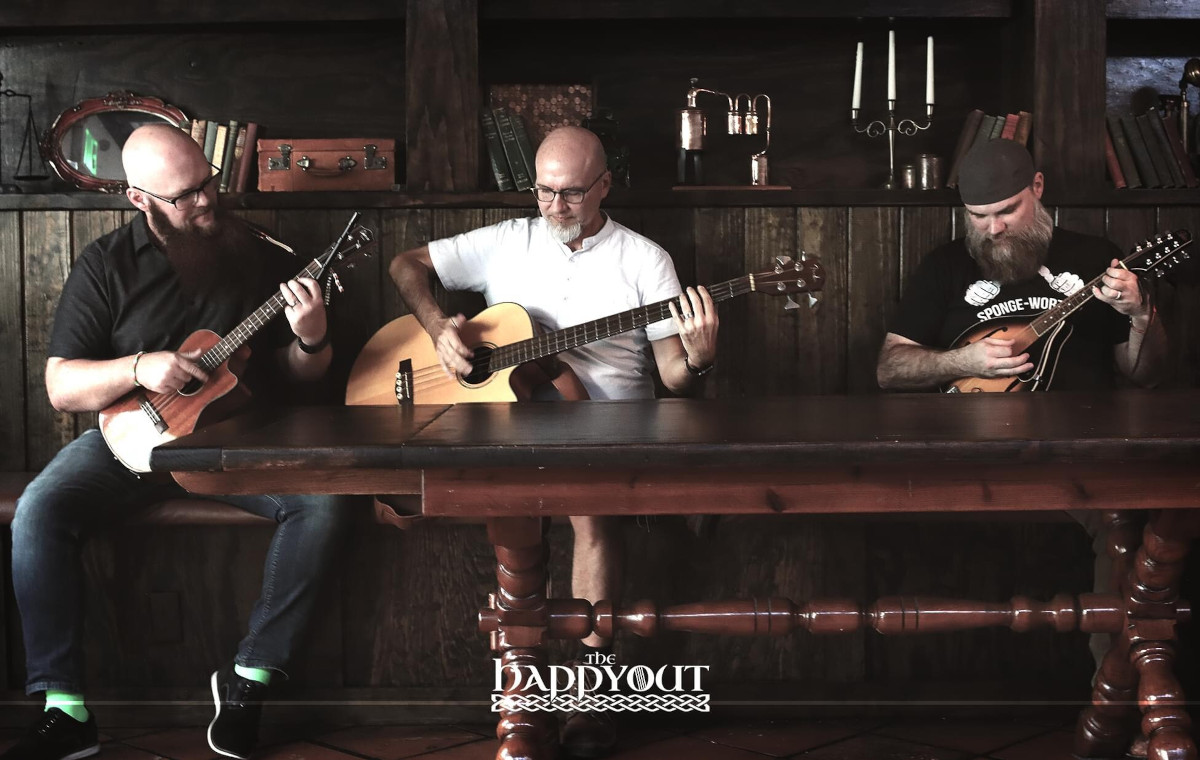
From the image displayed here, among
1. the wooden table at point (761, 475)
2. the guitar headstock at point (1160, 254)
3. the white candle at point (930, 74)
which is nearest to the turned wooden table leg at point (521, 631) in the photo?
the wooden table at point (761, 475)

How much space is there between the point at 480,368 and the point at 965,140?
4.95 feet

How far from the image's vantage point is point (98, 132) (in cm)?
336

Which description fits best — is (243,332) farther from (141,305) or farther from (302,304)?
(141,305)

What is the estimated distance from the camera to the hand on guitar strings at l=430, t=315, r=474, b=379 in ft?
8.46

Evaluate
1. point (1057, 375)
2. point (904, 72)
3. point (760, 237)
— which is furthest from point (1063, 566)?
point (904, 72)

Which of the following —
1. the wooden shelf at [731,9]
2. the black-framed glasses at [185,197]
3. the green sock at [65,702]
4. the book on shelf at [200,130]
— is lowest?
the green sock at [65,702]

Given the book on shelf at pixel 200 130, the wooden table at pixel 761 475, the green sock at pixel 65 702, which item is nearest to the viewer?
the wooden table at pixel 761 475

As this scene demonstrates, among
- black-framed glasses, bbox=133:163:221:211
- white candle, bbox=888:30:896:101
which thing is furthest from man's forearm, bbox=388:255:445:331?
white candle, bbox=888:30:896:101

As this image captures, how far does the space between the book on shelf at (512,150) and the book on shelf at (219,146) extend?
0.77 m

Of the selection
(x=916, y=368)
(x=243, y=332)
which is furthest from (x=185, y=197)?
(x=916, y=368)

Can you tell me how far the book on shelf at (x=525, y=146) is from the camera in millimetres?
3041

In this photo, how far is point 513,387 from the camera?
101 inches

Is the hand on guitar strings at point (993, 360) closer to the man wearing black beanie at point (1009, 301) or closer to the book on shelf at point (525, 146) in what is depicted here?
the man wearing black beanie at point (1009, 301)

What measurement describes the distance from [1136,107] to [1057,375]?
3.95 feet
